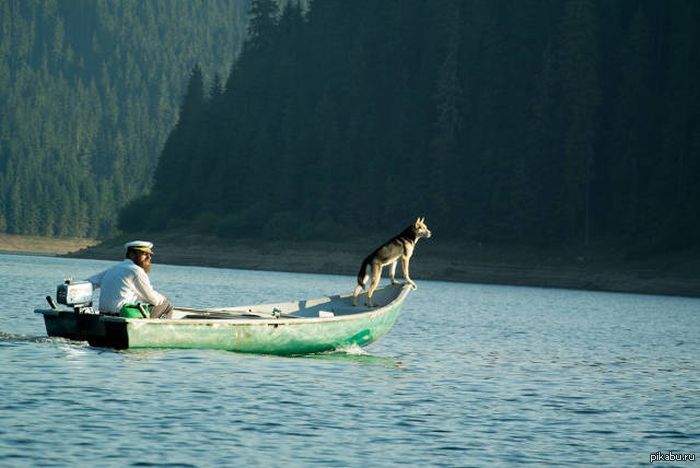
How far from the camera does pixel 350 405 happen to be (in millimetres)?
20828

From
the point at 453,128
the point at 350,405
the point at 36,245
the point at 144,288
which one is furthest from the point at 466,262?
the point at 36,245

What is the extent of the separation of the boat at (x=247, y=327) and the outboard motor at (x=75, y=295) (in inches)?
2.5

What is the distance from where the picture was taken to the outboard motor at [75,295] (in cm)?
2416

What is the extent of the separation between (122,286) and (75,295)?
1.10m

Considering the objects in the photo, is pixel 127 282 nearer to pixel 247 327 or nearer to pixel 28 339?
pixel 247 327

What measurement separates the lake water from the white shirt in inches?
43.6

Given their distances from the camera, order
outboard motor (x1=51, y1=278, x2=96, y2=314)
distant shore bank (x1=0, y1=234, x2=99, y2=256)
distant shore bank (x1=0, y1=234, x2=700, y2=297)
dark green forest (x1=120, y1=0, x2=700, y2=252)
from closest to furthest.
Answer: outboard motor (x1=51, y1=278, x2=96, y2=314)
distant shore bank (x1=0, y1=234, x2=700, y2=297)
dark green forest (x1=120, y1=0, x2=700, y2=252)
distant shore bank (x1=0, y1=234, x2=99, y2=256)

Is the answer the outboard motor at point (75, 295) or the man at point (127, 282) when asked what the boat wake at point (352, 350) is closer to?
the man at point (127, 282)

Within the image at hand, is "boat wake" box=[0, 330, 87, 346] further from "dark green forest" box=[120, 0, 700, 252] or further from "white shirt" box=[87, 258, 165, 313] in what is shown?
"dark green forest" box=[120, 0, 700, 252]

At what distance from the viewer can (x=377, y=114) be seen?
126m

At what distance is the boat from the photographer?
939 inches

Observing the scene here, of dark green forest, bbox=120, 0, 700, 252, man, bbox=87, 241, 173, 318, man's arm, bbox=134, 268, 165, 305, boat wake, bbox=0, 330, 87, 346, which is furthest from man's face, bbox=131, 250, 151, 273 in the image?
dark green forest, bbox=120, 0, 700, 252

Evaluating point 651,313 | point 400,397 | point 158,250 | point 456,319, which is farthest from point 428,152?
point 400,397

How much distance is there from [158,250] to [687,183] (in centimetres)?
4893
